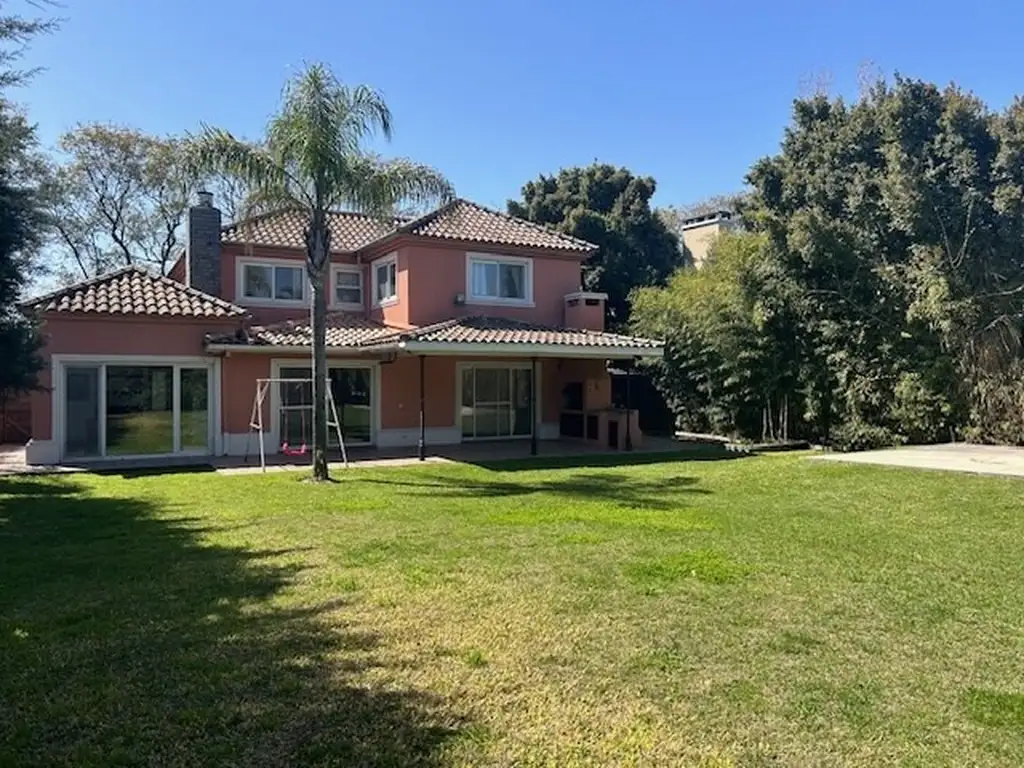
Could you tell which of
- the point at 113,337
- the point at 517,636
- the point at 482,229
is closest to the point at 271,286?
the point at 113,337

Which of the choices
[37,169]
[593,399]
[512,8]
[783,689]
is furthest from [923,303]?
[37,169]

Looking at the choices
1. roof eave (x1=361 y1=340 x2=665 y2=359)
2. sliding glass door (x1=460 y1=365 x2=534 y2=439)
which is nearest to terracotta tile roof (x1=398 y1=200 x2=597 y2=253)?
sliding glass door (x1=460 y1=365 x2=534 y2=439)

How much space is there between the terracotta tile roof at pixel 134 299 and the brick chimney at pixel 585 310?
9.56 metres

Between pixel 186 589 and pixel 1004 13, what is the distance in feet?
61.5

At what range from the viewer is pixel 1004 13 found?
1620 centimetres

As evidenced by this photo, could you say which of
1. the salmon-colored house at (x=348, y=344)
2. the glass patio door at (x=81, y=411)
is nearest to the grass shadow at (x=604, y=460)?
the salmon-colored house at (x=348, y=344)

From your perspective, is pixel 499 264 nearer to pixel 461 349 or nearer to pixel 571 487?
pixel 461 349

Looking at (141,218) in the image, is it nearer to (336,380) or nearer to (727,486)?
(336,380)

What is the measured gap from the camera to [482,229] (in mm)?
23672

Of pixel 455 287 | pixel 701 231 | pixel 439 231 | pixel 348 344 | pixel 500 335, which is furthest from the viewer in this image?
pixel 701 231

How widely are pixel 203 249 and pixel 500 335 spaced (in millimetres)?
9502

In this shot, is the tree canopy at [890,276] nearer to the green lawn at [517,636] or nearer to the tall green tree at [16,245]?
the green lawn at [517,636]

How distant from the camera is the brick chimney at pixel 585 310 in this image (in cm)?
2356

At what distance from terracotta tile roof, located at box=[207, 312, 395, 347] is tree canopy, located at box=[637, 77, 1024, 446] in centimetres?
1024
